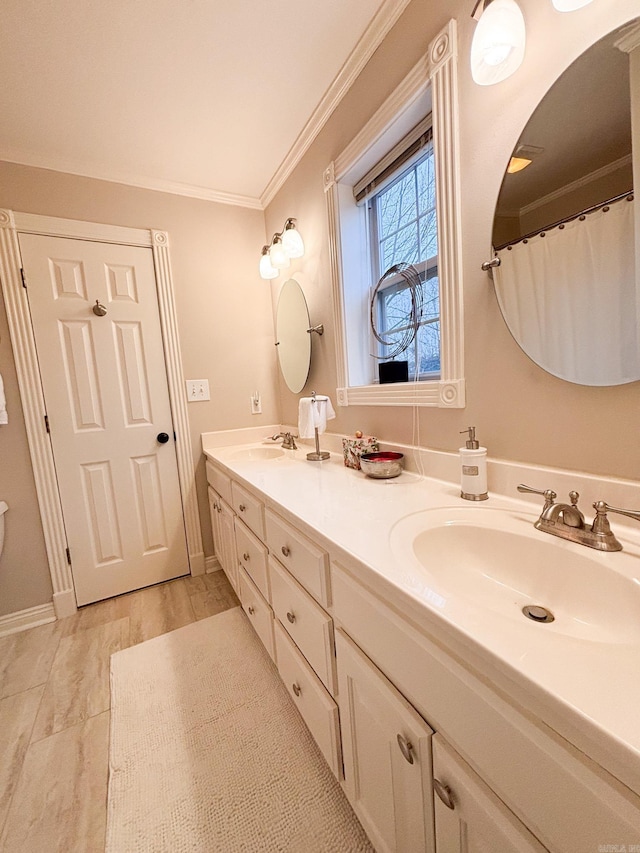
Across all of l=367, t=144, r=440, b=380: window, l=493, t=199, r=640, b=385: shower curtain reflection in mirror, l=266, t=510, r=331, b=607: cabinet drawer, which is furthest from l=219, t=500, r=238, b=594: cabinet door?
l=493, t=199, r=640, b=385: shower curtain reflection in mirror

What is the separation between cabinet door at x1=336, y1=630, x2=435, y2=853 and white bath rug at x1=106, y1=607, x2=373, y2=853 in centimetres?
22

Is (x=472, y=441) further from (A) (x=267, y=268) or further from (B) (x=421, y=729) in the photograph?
(A) (x=267, y=268)

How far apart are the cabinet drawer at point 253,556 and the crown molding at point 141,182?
1922mm

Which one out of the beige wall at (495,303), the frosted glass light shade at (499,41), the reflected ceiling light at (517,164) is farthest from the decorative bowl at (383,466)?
the frosted glass light shade at (499,41)

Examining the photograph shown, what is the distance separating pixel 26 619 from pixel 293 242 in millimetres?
2402

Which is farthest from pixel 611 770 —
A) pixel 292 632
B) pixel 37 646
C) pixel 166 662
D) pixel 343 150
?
pixel 37 646

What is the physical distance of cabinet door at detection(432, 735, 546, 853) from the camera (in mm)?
425

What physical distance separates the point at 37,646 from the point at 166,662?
712mm

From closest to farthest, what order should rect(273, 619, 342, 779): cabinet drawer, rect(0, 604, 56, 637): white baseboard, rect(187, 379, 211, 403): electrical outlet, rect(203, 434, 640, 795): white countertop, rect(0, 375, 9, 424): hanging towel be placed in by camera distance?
rect(203, 434, 640, 795): white countertop → rect(273, 619, 342, 779): cabinet drawer → rect(0, 375, 9, 424): hanging towel → rect(0, 604, 56, 637): white baseboard → rect(187, 379, 211, 403): electrical outlet

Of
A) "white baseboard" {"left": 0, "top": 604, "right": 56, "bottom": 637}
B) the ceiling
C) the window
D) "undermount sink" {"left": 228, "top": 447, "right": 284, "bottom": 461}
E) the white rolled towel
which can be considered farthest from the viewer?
"undermount sink" {"left": 228, "top": 447, "right": 284, "bottom": 461}

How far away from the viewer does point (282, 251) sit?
1825mm

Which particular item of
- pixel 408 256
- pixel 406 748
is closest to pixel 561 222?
pixel 408 256

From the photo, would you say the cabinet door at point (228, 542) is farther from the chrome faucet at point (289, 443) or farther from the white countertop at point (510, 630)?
the white countertop at point (510, 630)

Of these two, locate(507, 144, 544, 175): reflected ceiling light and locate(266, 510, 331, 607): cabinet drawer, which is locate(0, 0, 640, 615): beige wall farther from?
locate(266, 510, 331, 607): cabinet drawer
